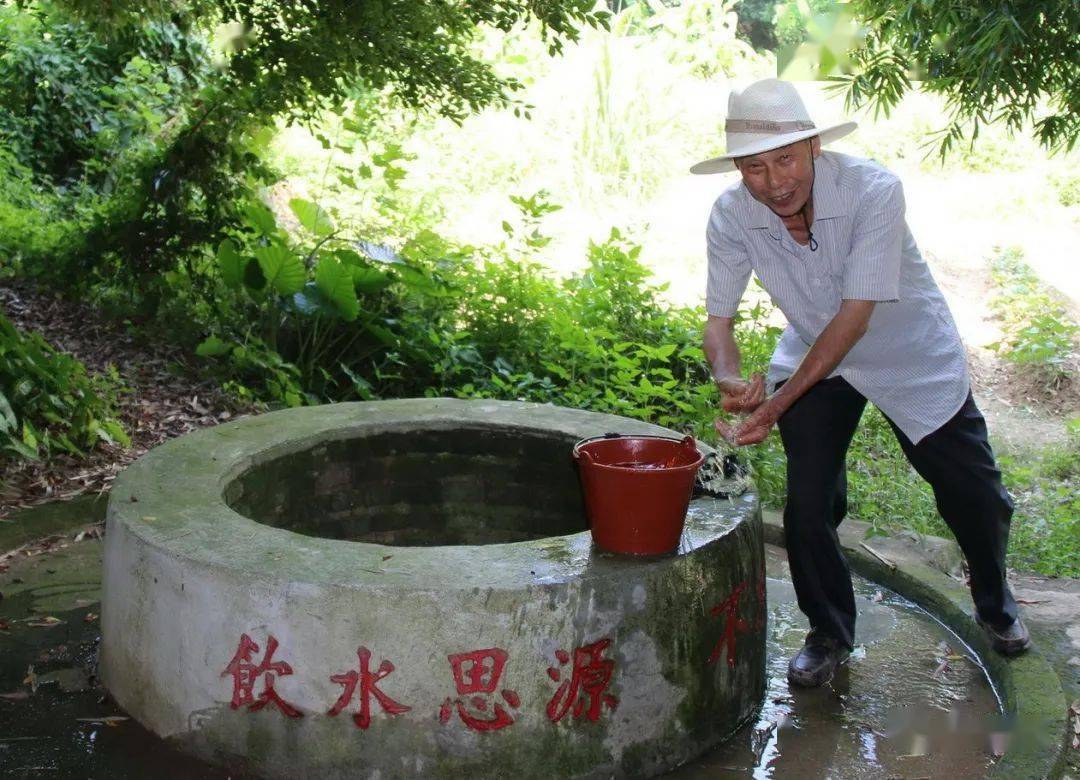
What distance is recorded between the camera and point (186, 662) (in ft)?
8.84

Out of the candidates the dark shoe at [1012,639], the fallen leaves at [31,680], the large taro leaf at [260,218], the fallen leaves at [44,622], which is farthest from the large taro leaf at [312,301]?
the dark shoe at [1012,639]

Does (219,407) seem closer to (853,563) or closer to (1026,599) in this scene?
(853,563)

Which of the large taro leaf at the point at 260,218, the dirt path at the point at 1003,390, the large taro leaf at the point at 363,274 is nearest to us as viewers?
the large taro leaf at the point at 363,274

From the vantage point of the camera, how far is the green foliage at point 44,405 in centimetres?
463

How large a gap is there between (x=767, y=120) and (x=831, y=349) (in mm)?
617

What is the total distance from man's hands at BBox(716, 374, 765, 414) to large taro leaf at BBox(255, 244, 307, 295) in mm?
3145

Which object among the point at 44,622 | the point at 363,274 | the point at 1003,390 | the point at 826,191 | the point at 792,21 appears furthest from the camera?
the point at 792,21

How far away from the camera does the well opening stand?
12.5ft

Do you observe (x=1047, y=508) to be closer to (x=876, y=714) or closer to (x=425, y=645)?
(x=876, y=714)

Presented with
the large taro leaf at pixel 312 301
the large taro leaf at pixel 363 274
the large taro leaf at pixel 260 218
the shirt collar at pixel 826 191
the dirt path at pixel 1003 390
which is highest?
the shirt collar at pixel 826 191

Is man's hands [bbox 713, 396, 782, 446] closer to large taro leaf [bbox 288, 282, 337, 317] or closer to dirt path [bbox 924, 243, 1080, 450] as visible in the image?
large taro leaf [bbox 288, 282, 337, 317]

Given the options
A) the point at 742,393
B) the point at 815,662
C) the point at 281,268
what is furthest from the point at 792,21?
the point at 815,662

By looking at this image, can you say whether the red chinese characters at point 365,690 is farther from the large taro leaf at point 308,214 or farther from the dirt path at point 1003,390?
the dirt path at point 1003,390

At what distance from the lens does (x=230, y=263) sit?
5.75m
